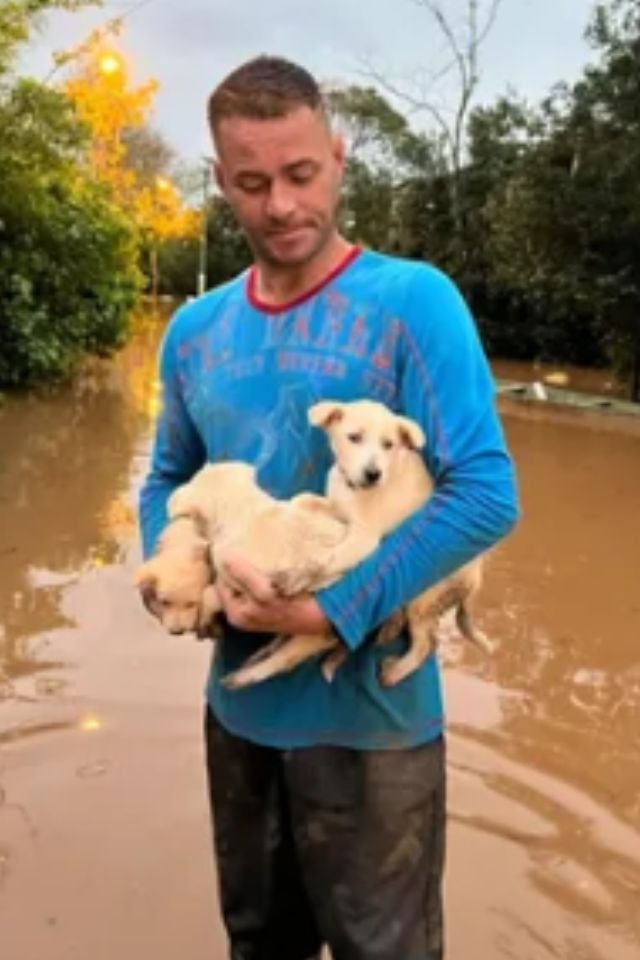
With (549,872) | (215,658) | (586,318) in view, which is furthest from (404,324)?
(586,318)

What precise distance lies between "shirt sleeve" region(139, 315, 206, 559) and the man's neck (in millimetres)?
276

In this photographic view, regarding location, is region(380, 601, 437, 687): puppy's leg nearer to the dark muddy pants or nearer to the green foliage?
the dark muddy pants

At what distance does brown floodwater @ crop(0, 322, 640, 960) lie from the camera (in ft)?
11.5

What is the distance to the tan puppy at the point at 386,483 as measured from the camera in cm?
192

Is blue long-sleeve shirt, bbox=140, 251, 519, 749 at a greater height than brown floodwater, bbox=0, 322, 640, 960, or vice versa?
blue long-sleeve shirt, bbox=140, 251, 519, 749

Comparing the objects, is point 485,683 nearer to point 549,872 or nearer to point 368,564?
point 549,872

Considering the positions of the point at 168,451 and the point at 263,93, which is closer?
the point at 263,93

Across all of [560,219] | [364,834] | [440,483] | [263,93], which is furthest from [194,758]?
[560,219]

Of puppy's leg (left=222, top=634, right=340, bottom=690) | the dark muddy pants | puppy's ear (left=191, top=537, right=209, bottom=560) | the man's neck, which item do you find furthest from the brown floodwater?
the man's neck

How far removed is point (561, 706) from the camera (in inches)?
210

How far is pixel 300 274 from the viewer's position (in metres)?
2.06

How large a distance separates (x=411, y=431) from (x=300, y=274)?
0.36m

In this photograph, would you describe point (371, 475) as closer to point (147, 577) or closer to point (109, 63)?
point (147, 577)

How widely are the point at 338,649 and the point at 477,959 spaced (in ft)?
5.73
